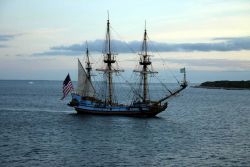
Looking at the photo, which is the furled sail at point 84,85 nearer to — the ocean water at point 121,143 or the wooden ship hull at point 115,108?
the wooden ship hull at point 115,108

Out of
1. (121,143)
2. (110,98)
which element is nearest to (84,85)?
(110,98)

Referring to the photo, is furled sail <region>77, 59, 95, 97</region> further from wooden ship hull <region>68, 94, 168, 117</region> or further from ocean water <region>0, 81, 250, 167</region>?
ocean water <region>0, 81, 250, 167</region>

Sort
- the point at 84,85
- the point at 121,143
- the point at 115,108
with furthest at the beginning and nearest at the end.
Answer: the point at 84,85 < the point at 115,108 < the point at 121,143

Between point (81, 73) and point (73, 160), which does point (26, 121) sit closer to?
point (81, 73)

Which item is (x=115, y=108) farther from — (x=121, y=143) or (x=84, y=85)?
(x=121, y=143)

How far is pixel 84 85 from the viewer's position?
9075cm

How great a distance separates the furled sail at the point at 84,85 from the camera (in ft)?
295

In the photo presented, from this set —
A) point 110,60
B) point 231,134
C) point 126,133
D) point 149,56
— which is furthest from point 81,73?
point 231,134

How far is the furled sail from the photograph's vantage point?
89.9 m

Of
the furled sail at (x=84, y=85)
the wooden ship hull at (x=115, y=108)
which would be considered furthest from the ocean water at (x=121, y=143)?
the furled sail at (x=84, y=85)

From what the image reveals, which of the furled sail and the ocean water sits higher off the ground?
the furled sail

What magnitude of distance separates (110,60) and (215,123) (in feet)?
78.4

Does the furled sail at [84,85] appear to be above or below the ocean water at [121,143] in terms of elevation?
above

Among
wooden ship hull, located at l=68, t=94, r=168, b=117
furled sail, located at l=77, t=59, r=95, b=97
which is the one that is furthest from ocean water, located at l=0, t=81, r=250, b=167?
furled sail, located at l=77, t=59, r=95, b=97
